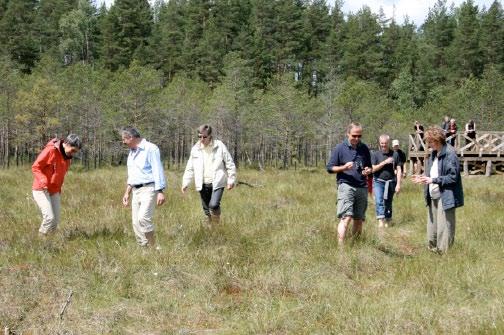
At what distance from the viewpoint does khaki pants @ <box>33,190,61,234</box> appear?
21.3 ft

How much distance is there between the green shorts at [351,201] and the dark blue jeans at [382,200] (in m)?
2.48

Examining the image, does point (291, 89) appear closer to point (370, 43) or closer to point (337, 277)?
point (370, 43)

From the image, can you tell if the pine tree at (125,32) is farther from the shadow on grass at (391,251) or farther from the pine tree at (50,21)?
the shadow on grass at (391,251)

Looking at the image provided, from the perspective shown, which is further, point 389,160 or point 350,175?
point 389,160

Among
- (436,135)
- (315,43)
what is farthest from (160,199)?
(315,43)

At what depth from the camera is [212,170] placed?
24.2 feet

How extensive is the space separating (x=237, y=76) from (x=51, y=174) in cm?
4284

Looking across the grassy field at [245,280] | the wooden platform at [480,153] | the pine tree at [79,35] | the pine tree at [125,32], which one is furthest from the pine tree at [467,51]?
the grassy field at [245,280]

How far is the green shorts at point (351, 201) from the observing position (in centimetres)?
639

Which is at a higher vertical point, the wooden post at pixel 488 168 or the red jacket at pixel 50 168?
the red jacket at pixel 50 168

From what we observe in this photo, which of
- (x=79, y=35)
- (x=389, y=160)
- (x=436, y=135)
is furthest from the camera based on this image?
(x=79, y=35)

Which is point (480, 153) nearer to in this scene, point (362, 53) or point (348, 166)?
point (348, 166)

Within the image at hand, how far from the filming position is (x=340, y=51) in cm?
6378

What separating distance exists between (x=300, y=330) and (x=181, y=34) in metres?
66.9
